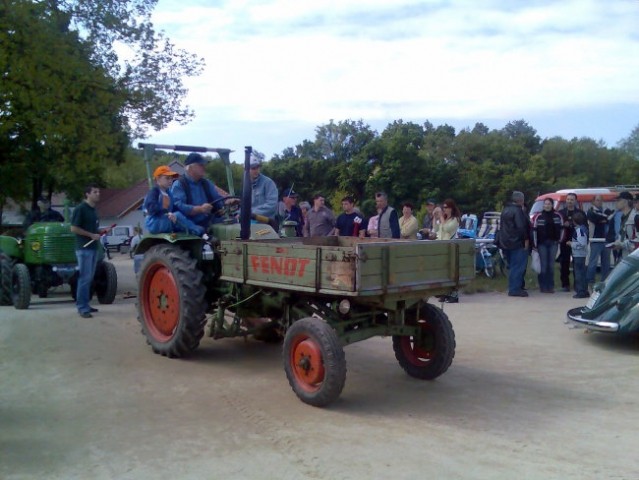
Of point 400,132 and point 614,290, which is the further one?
point 400,132

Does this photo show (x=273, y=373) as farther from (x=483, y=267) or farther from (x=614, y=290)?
(x=483, y=267)

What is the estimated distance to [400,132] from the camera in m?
43.8

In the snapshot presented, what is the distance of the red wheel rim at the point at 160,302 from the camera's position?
6891 mm

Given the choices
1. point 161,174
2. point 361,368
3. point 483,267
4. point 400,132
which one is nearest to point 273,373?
point 361,368

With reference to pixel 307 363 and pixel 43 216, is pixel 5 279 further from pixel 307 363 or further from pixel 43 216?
pixel 307 363

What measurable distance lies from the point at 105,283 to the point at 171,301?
4354mm

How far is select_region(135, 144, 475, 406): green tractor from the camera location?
5.08 m

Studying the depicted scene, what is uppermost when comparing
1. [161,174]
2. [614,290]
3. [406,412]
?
[161,174]

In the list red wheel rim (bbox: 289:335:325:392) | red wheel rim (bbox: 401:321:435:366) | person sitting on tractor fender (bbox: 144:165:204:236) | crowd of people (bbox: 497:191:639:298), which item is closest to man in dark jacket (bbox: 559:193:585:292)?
crowd of people (bbox: 497:191:639:298)

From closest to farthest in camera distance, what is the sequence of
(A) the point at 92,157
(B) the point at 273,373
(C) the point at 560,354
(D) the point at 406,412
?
(D) the point at 406,412
(B) the point at 273,373
(C) the point at 560,354
(A) the point at 92,157

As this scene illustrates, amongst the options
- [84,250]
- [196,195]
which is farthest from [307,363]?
[84,250]

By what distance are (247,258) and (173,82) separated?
11.9m

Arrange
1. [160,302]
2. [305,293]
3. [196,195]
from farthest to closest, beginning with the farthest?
[196,195]
[160,302]
[305,293]

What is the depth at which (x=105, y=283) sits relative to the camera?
10.8 meters
